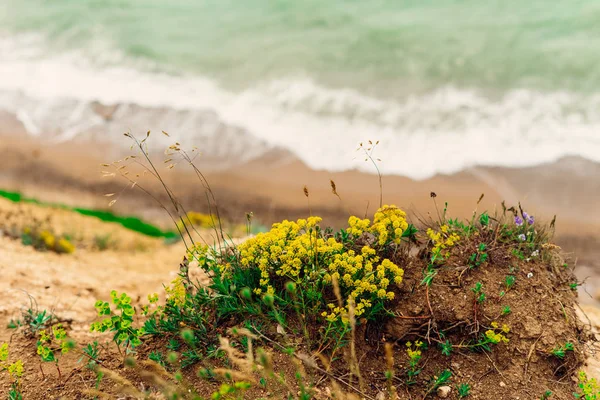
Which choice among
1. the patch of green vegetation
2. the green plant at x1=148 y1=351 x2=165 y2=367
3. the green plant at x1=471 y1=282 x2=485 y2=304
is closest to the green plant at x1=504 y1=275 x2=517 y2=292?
the green plant at x1=471 y1=282 x2=485 y2=304

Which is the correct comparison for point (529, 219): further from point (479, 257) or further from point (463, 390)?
point (463, 390)

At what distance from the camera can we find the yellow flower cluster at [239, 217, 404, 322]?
3.54 m

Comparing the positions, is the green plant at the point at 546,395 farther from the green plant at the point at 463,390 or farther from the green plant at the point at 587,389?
the green plant at the point at 463,390

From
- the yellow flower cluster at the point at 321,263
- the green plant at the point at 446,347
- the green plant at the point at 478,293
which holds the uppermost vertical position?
the yellow flower cluster at the point at 321,263

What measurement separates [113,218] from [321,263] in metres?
8.02

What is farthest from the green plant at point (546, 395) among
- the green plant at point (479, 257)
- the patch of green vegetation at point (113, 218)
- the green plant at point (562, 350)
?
the patch of green vegetation at point (113, 218)

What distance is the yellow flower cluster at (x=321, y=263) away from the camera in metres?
3.54

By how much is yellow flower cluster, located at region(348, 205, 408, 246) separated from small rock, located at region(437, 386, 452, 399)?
1.07 metres

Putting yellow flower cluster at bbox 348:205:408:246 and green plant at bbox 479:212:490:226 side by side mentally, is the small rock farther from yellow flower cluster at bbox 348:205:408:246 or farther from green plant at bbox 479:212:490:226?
green plant at bbox 479:212:490:226

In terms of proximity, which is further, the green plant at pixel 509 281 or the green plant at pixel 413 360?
the green plant at pixel 509 281

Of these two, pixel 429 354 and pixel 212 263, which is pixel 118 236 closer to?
pixel 212 263

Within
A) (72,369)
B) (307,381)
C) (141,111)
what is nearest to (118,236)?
(141,111)

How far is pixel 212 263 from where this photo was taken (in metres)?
4.05

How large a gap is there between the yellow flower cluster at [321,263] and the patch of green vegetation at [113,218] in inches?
280
